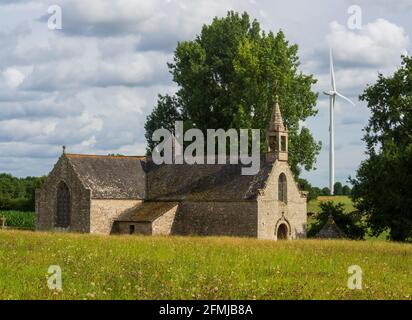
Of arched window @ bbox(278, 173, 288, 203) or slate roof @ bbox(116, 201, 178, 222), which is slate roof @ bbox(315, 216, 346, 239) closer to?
arched window @ bbox(278, 173, 288, 203)

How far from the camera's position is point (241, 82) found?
62.9m

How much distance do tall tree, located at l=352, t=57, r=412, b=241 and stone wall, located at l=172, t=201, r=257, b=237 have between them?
7897mm

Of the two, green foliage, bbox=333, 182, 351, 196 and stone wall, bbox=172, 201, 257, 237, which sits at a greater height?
green foliage, bbox=333, 182, 351, 196

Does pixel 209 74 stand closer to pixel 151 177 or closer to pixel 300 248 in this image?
pixel 151 177

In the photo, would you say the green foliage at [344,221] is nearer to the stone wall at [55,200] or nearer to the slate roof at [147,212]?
the slate roof at [147,212]

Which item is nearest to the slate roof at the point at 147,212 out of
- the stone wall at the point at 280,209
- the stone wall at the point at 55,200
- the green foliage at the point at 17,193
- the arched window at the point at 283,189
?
the stone wall at the point at 55,200

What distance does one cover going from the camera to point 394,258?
25.6 metres

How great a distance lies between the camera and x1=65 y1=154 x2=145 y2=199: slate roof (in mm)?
53750

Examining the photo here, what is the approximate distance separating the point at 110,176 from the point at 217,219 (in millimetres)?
9495

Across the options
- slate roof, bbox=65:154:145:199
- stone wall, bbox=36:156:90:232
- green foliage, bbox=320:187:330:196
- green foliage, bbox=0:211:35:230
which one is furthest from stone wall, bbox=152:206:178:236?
green foliage, bbox=320:187:330:196

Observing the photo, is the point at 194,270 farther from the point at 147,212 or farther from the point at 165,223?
the point at 147,212

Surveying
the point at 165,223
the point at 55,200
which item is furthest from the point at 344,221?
the point at 55,200

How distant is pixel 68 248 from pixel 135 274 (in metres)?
7.16
